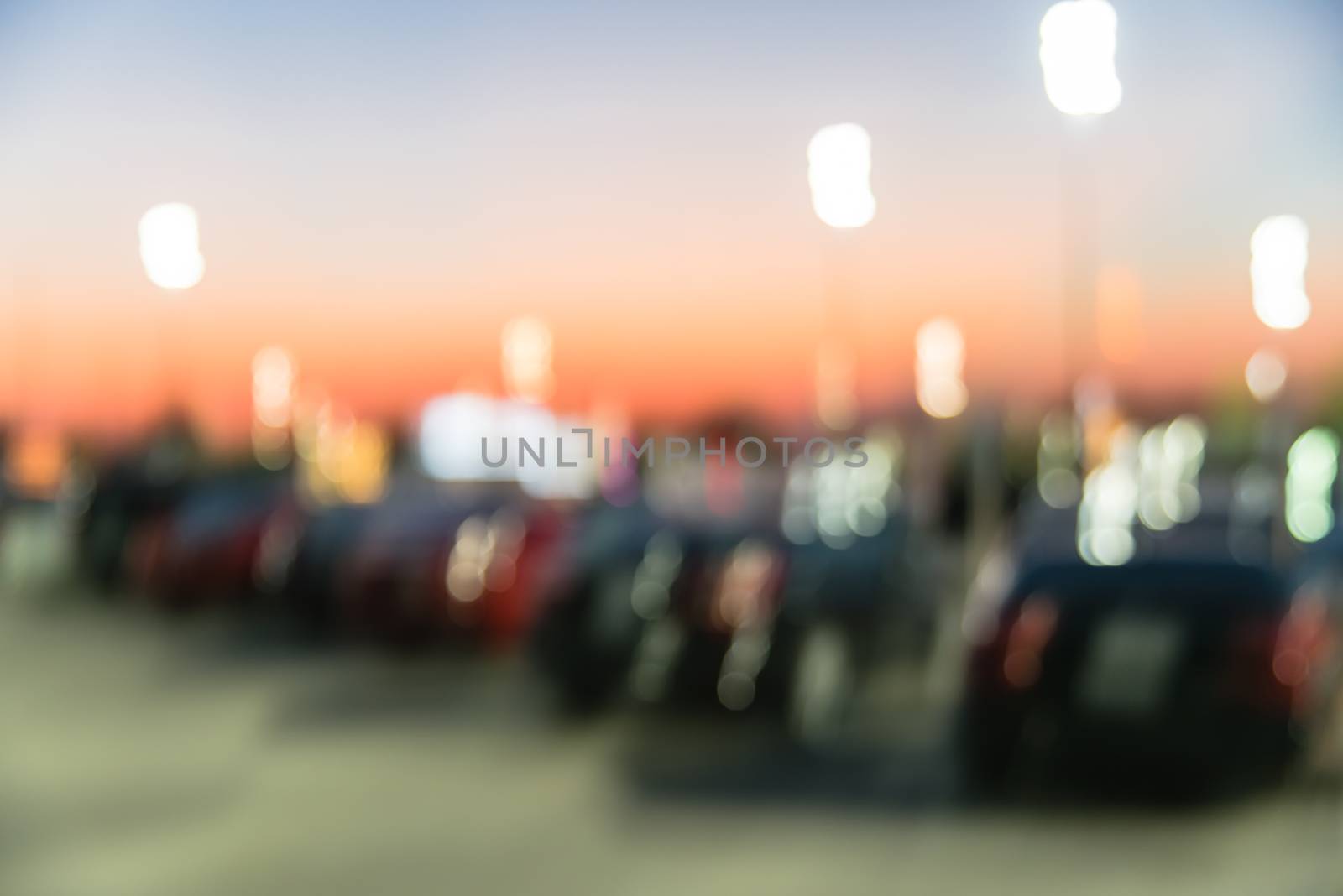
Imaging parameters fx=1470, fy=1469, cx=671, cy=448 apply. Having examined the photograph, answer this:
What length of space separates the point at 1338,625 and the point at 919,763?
3.18 m

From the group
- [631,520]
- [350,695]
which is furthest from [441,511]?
[631,520]

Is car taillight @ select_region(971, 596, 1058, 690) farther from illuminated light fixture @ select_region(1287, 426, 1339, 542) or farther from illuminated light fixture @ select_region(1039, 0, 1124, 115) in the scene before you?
illuminated light fixture @ select_region(1287, 426, 1339, 542)

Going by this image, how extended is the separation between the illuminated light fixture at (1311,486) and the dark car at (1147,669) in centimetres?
721

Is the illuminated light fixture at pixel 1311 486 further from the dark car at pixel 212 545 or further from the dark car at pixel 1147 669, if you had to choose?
the dark car at pixel 212 545

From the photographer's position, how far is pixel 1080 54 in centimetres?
1016

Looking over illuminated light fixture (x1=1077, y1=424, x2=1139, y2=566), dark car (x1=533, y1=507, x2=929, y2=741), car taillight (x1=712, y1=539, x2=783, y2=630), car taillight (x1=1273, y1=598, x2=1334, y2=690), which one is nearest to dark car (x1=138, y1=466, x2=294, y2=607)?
dark car (x1=533, y1=507, x2=929, y2=741)

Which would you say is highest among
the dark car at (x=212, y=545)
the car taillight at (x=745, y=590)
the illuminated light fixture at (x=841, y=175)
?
the illuminated light fixture at (x=841, y=175)

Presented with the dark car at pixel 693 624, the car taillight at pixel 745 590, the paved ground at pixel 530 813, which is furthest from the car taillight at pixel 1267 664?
the car taillight at pixel 745 590

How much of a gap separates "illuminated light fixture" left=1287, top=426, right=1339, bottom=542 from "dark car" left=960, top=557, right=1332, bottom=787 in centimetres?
721

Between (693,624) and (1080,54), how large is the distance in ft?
15.8

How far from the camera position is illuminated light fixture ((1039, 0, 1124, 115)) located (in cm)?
A: 998

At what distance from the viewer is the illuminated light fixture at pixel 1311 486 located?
45.5 ft

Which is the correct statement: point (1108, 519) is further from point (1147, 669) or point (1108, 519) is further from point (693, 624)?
point (1147, 669)

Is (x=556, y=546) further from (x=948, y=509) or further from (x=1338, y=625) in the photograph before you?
(x=948, y=509)
